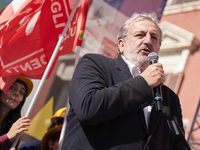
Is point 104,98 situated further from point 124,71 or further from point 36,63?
point 36,63

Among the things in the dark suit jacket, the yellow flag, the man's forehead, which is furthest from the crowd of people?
the yellow flag

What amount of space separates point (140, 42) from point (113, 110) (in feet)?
2.66

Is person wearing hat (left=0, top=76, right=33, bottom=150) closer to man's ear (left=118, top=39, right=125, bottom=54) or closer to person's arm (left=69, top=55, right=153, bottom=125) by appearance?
man's ear (left=118, top=39, right=125, bottom=54)

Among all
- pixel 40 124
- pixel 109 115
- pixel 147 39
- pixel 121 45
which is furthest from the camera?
pixel 40 124

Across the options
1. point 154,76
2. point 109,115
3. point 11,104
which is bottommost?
point 11,104

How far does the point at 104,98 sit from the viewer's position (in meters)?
1.74

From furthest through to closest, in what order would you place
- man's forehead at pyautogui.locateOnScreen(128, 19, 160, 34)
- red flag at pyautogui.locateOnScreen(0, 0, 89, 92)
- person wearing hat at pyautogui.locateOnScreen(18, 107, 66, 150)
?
person wearing hat at pyautogui.locateOnScreen(18, 107, 66, 150) < red flag at pyautogui.locateOnScreen(0, 0, 89, 92) < man's forehead at pyautogui.locateOnScreen(128, 19, 160, 34)

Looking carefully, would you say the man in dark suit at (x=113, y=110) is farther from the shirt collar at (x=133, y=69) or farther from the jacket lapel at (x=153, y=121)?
the shirt collar at (x=133, y=69)

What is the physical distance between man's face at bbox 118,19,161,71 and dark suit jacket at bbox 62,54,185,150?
397 mm

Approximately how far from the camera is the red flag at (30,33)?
119 inches

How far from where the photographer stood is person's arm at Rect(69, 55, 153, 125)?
5.69ft

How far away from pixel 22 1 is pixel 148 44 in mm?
1374

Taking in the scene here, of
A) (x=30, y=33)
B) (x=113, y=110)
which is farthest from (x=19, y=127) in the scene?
(x=113, y=110)

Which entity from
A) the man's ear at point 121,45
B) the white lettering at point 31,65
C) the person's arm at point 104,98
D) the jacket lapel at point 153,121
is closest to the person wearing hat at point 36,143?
the white lettering at point 31,65
